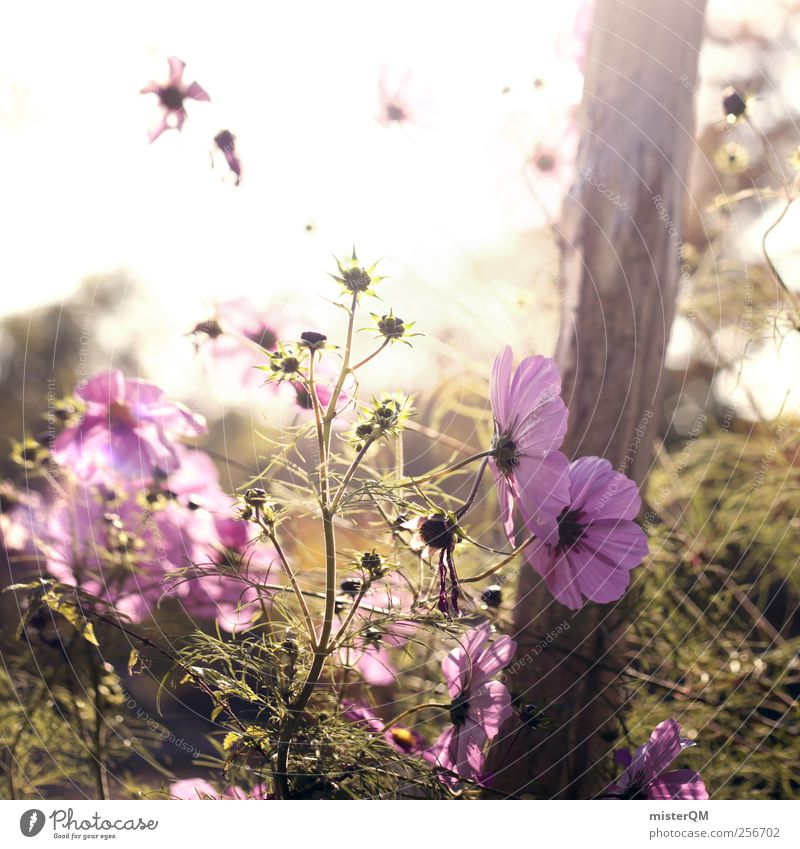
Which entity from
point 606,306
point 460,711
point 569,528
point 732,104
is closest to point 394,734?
point 460,711

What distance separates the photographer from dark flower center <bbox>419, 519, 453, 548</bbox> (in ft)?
1.01

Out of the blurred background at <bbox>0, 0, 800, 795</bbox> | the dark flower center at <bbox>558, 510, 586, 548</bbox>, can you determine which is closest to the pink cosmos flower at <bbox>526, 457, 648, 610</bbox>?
the dark flower center at <bbox>558, 510, 586, 548</bbox>

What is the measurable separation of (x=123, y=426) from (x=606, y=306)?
0.26m

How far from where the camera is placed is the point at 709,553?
55cm

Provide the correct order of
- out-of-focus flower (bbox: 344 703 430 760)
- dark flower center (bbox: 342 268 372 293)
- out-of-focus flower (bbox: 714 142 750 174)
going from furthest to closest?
out-of-focus flower (bbox: 714 142 750 174)
out-of-focus flower (bbox: 344 703 430 760)
dark flower center (bbox: 342 268 372 293)

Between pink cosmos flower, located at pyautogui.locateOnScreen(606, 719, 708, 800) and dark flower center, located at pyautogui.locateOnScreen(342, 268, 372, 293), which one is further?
pink cosmos flower, located at pyautogui.locateOnScreen(606, 719, 708, 800)

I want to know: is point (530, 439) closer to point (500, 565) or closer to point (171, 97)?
point (500, 565)

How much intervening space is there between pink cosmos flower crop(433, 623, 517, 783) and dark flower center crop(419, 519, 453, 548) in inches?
2.7

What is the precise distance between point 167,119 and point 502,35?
0.63 feet

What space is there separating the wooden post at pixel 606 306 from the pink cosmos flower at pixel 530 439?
0.07m

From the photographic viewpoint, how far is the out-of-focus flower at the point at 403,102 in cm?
40

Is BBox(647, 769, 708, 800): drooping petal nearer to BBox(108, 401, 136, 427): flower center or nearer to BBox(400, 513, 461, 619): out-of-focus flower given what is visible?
BBox(400, 513, 461, 619): out-of-focus flower

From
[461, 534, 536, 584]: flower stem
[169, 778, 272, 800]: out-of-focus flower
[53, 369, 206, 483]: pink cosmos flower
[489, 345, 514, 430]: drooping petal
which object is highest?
[53, 369, 206, 483]: pink cosmos flower
